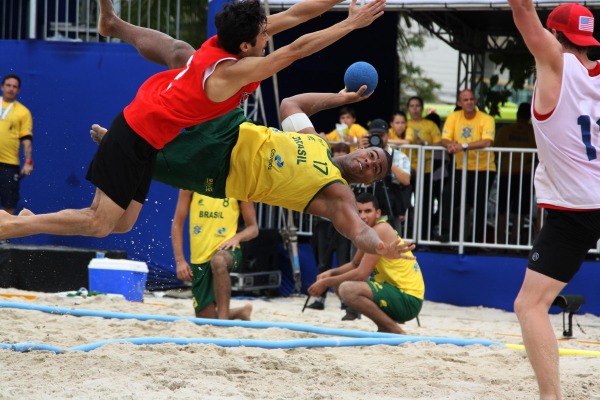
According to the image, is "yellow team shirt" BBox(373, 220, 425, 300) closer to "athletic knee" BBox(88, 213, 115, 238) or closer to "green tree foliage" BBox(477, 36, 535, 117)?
"athletic knee" BBox(88, 213, 115, 238)

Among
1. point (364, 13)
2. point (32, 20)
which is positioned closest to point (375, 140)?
point (364, 13)

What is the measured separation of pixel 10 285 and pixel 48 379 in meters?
5.87

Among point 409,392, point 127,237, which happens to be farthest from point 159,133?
point 127,237

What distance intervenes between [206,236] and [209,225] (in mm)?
117

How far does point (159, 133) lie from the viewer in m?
5.40

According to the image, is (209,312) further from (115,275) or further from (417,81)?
(417,81)

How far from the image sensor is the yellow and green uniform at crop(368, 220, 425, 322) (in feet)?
25.4

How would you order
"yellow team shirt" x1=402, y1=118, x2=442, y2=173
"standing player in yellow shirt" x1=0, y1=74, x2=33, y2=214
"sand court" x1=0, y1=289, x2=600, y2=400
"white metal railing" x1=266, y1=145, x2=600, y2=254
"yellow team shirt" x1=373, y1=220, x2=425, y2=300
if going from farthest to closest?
"standing player in yellow shirt" x1=0, y1=74, x2=33, y2=214
"yellow team shirt" x1=402, y1=118, x2=442, y2=173
"white metal railing" x1=266, y1=145, x2=600, y2=254
"yellow team shirt" x1=373, y1=220, x2=425, y2=300
"sand court" x1=0, y1=289, x2=600, y2=400

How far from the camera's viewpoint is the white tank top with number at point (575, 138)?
453 cm

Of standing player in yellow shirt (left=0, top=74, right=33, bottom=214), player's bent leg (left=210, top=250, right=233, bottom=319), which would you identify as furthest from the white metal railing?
player's bent leg (left=210, top=250, right=233, bottom=319)

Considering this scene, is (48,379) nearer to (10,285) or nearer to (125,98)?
(10,285)

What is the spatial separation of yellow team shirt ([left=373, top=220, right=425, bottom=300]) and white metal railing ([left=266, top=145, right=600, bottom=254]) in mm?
3065

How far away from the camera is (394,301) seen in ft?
25.5

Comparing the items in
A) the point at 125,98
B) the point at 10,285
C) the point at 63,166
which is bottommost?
the point at 10,285
